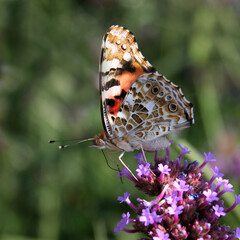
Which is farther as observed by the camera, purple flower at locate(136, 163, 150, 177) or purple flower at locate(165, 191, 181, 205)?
purple flower at locate(136, 163, 150, 177)

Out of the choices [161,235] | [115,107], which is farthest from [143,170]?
[115,107]

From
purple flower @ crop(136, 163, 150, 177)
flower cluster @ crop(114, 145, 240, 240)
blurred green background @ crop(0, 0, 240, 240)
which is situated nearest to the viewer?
flower cluster @ crop(114, 145, 240, 240)

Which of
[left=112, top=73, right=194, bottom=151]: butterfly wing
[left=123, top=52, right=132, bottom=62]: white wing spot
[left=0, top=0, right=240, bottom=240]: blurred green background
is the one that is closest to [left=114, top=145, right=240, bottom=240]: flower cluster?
[left=112, top=73, right=194, bottom=151]: butterfly wing

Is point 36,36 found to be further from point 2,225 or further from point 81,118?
point 2,225

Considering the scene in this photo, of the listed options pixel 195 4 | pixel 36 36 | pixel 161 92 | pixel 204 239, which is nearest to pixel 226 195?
pixel 204 239

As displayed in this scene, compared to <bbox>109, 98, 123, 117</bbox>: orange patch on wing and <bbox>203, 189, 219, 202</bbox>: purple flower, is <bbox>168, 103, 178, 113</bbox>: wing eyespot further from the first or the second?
<bbox>203, 189, 219, 202</bbox>: purple flower

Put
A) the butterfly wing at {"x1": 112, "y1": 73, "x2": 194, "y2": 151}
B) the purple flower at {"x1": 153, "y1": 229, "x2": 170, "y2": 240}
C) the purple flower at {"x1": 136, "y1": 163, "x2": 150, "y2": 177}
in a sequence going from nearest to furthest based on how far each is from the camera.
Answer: the purple flower at {"x1": 153, "y1": 229, "x2": 170, "y2": 240} < the purple flower at {"x1": 136, "y1": 163, "x2": 150, "y2": 177} < the butterfly wing at {"x1": 112, "y1": 73, "x2": 194, "y2": 151}

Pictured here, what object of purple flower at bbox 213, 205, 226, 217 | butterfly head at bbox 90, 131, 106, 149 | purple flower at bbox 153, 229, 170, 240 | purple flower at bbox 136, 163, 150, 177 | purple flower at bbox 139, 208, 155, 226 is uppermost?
butterfly head at bbox 90, 131, 106, 149

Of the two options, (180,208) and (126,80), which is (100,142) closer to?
(126,80)

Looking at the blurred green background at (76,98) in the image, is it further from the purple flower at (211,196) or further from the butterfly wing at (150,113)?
the purple flower at (211,196)
